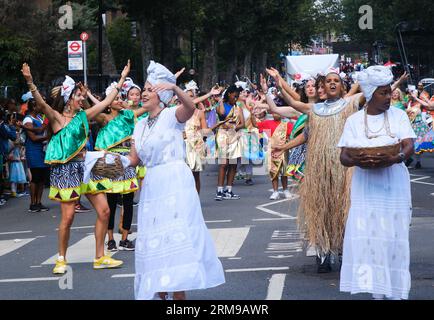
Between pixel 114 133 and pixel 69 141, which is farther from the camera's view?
pixel 114 133

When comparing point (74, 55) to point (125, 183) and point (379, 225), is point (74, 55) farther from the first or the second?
point (379, 225)

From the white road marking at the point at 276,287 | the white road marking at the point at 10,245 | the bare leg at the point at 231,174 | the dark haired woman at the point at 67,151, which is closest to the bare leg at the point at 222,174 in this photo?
the bare leg at the point at 231,174

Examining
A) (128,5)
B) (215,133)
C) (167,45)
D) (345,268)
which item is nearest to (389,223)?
(345,268)

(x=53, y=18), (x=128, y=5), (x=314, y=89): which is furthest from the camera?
(x=53, y=18)

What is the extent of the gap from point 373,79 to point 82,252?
5435 millimetres

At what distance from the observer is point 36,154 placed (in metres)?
17.5

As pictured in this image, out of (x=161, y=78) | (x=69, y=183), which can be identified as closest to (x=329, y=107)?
(x=161, y=78)

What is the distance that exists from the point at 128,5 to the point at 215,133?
2540 centimetres

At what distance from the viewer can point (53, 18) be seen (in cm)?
4984

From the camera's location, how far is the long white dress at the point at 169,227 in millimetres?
7254

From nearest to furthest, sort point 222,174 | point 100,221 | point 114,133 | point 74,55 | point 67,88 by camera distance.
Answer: point 67,88, point 100,221, point 114,133, point 222,174, point 74,55

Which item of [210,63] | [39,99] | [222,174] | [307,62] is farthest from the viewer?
[210,63]

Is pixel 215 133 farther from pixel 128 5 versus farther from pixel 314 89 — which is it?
pixel 128 5

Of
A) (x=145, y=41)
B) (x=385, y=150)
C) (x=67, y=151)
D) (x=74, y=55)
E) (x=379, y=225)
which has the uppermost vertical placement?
(x=145, y=41)
